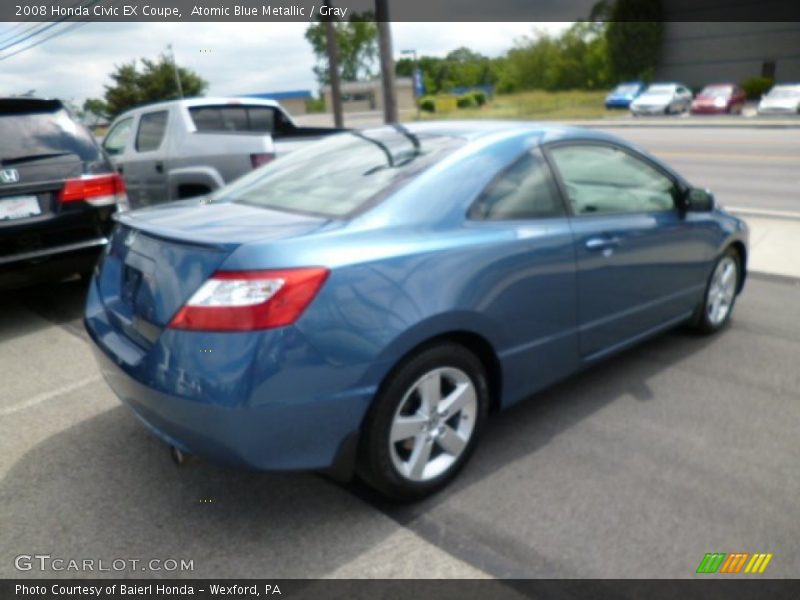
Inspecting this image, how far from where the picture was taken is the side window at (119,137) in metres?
8.52

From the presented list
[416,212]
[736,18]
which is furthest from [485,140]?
[736,18]

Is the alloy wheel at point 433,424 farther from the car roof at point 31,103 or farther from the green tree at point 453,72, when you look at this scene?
the green tree at point 453,72

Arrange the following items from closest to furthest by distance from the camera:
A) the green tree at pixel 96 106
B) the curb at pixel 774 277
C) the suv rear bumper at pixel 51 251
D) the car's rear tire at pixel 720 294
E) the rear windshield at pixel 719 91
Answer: the car's rear tire at pixel 720 294
the suv rear bumper at pixel 51 251
the curb at pixel 774 277
the rear windshield at pixel 719 91
the green tree at pixel 96 106

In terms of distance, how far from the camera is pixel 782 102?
2942 cm

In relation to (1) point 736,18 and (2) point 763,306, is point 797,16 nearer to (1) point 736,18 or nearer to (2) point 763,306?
(1) point 736,18

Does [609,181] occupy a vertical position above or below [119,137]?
below

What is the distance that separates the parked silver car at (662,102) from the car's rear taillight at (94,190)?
33.0 m

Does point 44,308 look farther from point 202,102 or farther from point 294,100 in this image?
point 294,100

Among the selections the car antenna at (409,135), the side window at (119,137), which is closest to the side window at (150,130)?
the side window at (119,137)

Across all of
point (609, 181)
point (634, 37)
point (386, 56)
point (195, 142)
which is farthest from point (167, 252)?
point (634, 37)

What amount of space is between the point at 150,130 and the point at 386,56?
651 cm

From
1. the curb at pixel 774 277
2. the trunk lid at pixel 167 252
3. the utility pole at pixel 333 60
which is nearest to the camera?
the trunk lid at pixel 167 252

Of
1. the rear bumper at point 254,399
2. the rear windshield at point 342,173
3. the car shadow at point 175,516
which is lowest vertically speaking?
the car shadow at point 175,516

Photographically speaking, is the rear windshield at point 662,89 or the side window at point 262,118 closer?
the side window at point 262,118
